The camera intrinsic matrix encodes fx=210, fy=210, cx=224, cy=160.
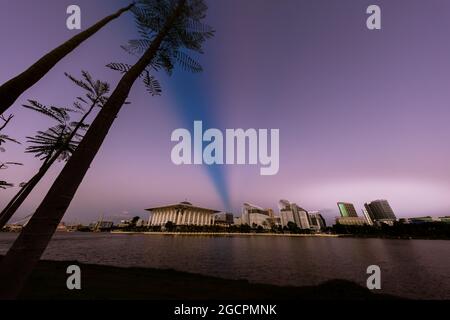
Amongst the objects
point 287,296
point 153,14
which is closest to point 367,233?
point 287,296

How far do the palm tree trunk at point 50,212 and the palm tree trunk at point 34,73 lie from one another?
1.45m

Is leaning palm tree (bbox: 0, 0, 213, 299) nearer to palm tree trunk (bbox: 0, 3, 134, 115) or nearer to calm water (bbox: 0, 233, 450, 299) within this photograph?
palm tree trunk (bbox: 0, 3, 134, 115)

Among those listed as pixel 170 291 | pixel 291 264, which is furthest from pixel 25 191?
pixel 291 264

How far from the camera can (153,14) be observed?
5.90m

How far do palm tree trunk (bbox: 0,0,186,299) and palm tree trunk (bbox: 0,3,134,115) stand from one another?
145 cm

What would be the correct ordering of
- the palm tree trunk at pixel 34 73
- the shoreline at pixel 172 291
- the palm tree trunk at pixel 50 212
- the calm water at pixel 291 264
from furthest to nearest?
the calm water at pixel 291 264
the shoreline at pixel 172 291
the palm tree trunk at pixel 34 73
the palm tree trunk at pixel 50 212

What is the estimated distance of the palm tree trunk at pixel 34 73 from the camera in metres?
3.43

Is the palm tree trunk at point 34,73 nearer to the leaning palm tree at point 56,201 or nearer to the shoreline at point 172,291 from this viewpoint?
the leaning palm tree at point 56,201

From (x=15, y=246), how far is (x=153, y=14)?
243 inches

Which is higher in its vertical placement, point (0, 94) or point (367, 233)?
point (0, 94)

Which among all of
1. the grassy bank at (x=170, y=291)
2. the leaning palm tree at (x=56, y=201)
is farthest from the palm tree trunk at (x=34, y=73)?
the grassy bank at (x=170, y=291)

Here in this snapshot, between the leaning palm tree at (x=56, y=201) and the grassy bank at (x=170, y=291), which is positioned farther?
the grassy bank at (x=170, y=291)

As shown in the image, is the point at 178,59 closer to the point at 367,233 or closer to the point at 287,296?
the point at 287,296

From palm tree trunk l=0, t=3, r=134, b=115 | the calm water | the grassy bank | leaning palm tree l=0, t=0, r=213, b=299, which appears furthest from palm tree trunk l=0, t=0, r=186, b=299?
the calm water
